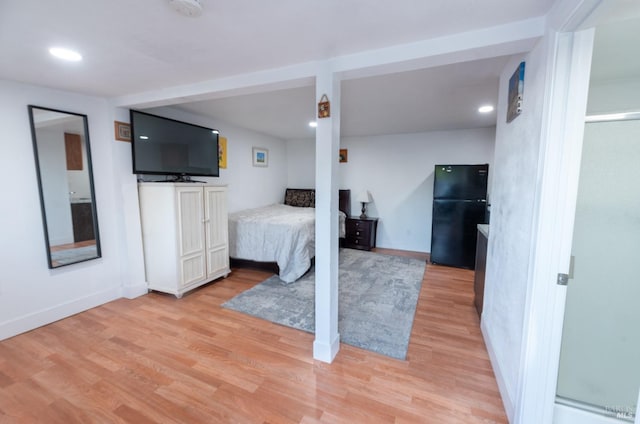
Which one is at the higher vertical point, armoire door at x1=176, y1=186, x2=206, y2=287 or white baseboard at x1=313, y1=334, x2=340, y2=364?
armoire door at x1=176, y1=186, x2=206, y2=287

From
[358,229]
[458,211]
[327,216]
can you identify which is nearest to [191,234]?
[327,216]

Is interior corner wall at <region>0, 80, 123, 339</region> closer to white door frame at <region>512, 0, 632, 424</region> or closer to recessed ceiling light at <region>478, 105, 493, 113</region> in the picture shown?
white door frame at <region>512, 0, 632, 424</region>

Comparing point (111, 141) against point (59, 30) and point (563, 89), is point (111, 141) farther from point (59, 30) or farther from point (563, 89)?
point (563, 89)

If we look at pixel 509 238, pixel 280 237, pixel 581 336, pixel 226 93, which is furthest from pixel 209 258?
pixel 581 336

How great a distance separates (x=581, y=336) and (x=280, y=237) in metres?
2.89

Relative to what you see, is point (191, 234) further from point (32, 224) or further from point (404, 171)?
point (404, 171)

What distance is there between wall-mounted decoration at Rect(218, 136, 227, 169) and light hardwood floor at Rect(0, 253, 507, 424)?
2.34 meters

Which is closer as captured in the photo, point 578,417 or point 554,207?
point 554,207

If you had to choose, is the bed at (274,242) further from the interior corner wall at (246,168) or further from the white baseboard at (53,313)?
the white baseboard at (53,313)

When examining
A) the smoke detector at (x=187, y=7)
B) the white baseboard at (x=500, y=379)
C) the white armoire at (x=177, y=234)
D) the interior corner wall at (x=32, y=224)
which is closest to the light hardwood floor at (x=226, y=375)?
the white baseboard at (x=500, y=379)

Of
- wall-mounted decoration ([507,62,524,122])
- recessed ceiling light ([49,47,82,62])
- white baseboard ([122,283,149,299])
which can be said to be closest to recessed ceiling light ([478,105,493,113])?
wall-mounted decoration ([507,62,524,122])

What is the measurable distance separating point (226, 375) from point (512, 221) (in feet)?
7.17

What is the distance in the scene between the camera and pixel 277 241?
3.58 m

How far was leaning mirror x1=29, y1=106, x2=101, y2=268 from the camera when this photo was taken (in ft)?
8.00
